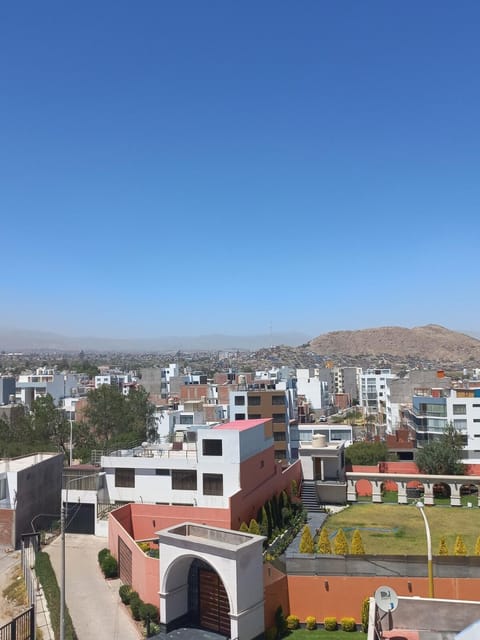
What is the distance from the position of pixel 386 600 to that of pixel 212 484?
12.9 m

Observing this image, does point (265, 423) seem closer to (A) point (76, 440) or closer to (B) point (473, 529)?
(B) point (473, 529)

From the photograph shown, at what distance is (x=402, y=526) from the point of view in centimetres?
3161

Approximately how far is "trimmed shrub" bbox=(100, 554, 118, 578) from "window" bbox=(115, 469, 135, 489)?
6.73 m

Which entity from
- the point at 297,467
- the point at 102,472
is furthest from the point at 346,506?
the point at 102,472

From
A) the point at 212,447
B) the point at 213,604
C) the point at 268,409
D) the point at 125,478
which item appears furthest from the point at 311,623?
the point at 268,409

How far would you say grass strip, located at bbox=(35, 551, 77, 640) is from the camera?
1681 centimetres

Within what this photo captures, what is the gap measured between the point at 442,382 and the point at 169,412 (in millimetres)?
33517

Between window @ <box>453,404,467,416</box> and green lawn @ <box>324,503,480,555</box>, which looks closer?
green lawn @ <box>324,503,480,555</box>

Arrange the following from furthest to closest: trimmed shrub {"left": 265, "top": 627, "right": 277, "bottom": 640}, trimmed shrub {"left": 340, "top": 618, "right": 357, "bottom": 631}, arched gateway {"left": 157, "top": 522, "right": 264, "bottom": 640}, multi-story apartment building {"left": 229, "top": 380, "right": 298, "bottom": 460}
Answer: multi-story apartment building {"left": 229, "top": 380, "right": 298, "bottom": 460}, trimmed shrub {"left": 340, "top": 618, "right": 357, "bottom": 631}, trimmed shrub {"left": 265, "top": 627, "right": 277, "bottom": 640}, arched gateway {"left": 157, "top": 522, "right": 264, "bottom": 640}

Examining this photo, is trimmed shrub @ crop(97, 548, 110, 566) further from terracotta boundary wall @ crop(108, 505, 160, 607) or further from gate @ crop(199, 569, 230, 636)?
gate @ crop(199, 569, 230, 636)

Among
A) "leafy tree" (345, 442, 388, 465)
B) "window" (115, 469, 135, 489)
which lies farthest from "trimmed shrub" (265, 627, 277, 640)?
"leafy tree" (345, 442, 388, 465)

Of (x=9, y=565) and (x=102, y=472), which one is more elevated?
(x=102, y=472)

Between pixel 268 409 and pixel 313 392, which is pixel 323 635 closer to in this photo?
pixel 268 409

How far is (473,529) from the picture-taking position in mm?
30609
